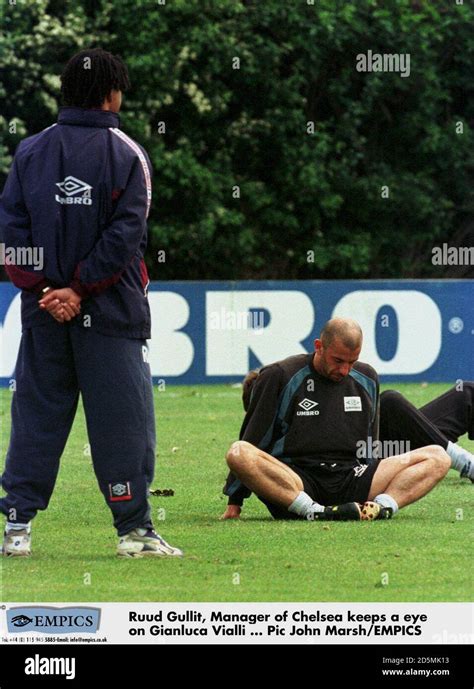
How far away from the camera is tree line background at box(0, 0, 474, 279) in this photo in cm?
2595

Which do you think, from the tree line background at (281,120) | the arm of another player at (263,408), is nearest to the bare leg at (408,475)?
the arm of another player at (263,408)

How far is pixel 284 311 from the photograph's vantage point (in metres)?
19.9

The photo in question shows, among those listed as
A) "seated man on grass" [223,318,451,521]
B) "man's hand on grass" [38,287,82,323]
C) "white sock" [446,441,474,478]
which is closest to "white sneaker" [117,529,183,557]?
"man's hand on grass" [38,287,82,323]

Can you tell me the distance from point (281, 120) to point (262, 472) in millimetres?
19394

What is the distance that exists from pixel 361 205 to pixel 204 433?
48.7 ft

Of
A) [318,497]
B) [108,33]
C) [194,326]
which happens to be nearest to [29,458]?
[318,497]

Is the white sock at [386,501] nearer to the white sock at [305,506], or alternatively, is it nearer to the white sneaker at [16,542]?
the white sock at [305,506]

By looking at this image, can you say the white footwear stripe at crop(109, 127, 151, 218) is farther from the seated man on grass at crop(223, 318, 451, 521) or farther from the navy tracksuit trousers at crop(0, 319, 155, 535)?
the seated man on grass at crop(223, 318, 451, 521)

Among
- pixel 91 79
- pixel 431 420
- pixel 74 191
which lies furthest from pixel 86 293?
pixel 431 420

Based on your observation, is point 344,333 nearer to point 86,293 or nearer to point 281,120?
point 86,293

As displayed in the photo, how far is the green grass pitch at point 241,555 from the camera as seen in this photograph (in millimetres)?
6770

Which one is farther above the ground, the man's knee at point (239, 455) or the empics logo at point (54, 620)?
the man's knee at point (239, 455)

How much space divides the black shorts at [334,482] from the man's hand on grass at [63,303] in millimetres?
2093
